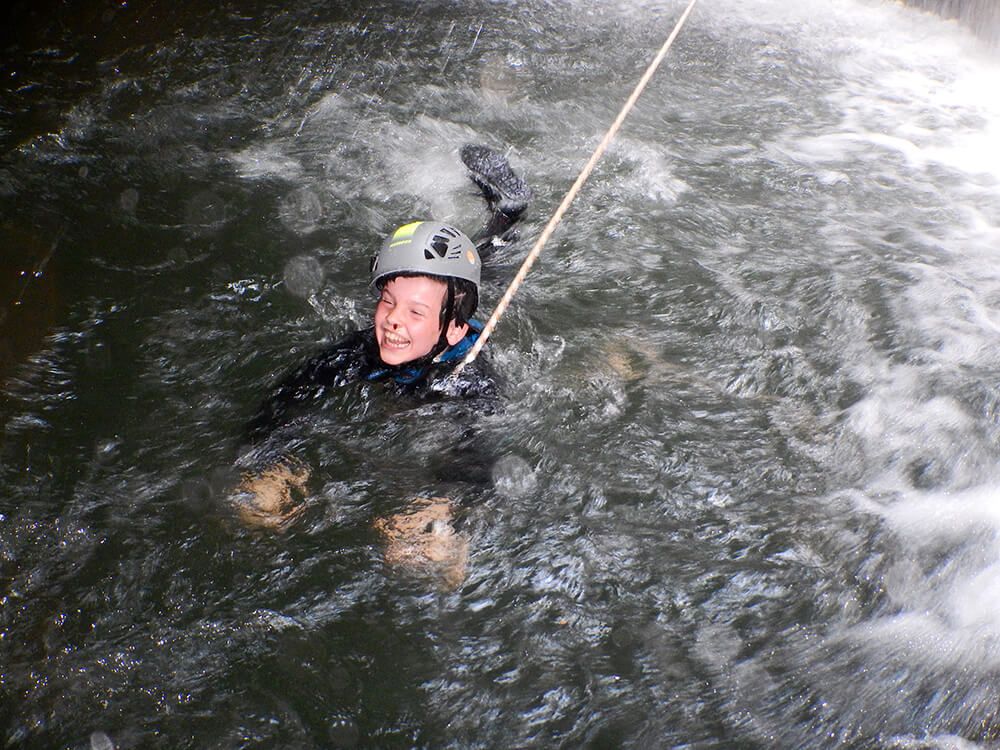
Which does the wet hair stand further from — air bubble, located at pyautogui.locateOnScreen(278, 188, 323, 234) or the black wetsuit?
air bubble, located at pyautogui.locateOnScreen(278, 188, 323, 234)

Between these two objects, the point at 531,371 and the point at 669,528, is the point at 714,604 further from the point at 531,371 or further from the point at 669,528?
the point at 531,371

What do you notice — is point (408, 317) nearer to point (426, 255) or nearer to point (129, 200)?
point (426, 255)

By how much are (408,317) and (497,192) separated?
1.77m

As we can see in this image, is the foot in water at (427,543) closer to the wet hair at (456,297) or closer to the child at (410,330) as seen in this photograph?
the child at (410,330)

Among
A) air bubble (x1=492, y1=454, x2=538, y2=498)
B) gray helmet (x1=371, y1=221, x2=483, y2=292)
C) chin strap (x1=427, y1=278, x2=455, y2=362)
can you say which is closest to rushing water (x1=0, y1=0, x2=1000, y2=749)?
air bubble (x1=492, y1=454, x2=538, y2=498)

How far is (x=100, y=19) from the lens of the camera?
8445 mm

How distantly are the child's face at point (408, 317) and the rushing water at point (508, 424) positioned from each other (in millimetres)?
377

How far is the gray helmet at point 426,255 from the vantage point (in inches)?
156

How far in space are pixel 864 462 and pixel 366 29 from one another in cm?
745

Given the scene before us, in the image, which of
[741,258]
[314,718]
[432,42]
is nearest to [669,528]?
[314,718]

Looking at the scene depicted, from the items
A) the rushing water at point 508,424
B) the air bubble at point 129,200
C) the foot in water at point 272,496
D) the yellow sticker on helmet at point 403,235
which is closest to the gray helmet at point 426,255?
the yellow sticker on helmet at point 403,235

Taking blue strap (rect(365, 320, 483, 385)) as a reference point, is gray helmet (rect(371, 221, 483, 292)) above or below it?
above

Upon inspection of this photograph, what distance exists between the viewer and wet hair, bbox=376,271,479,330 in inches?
159

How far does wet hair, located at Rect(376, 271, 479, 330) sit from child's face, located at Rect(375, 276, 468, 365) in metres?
0.02
